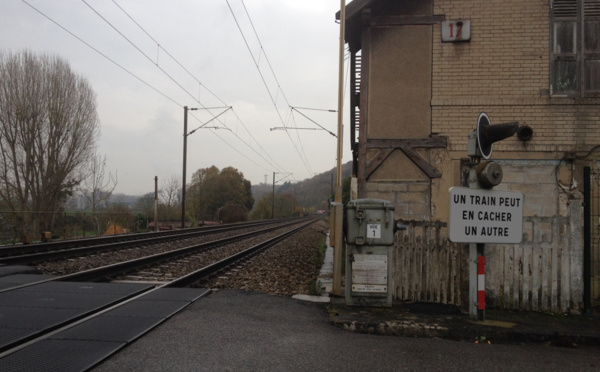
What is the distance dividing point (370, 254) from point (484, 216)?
64.1 inches

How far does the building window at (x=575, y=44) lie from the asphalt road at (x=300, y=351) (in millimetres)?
5709

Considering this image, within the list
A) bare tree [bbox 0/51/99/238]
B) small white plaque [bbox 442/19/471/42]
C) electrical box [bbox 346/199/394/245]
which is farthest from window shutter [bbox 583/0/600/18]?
bare tree [bbox 0/51/99/238]

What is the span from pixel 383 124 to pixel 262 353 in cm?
598

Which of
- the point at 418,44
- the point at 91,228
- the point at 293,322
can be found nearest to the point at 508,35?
the point at 418,44

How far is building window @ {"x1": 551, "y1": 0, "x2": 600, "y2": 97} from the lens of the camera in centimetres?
889

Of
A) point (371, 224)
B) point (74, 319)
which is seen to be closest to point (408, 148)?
point (371, 224)

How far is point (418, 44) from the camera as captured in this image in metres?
9.24

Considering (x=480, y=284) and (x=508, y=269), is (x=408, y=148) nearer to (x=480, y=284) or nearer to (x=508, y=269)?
(x=508, y=269)

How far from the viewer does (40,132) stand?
3155 centimetres

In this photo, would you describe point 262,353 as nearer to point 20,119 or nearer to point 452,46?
point 452,46

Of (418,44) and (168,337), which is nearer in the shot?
(168,337)

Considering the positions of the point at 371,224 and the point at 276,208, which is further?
the point at 276,208

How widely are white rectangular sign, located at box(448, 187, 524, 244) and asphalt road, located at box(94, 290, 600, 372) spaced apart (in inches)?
51.6

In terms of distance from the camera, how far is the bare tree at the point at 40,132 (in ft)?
99.8
